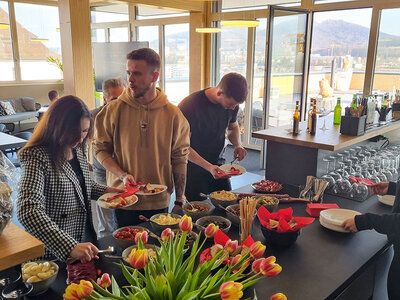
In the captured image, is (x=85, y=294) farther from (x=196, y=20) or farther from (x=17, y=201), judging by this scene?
(x=196, y=20)

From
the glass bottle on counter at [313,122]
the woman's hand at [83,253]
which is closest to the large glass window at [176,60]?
the glass bottle on counter at [313,122]

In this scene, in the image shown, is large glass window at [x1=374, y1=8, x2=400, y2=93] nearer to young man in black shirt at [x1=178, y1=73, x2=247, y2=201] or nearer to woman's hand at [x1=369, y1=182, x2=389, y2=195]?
young man in black shirt at [x1=178, y1=73, x2=247, y2=201]

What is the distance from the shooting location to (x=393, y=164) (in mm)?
2936

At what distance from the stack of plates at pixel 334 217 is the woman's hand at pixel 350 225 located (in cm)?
3

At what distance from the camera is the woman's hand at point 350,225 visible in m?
1.84

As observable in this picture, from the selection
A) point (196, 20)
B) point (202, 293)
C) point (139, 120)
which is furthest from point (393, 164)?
point (196, 20)

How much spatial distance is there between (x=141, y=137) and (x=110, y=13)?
784 cm

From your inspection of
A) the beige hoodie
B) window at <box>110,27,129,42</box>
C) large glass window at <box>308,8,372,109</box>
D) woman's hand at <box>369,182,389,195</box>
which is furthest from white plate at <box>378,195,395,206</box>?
window at <box>110,27,129,42</box>

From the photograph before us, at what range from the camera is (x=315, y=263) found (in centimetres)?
164

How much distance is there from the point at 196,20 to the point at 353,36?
309cm

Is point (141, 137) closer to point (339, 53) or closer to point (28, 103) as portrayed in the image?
point (339, 53)

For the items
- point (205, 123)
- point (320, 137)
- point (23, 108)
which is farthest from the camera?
point (23, 108)

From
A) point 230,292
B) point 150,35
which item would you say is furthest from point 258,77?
point 230,292

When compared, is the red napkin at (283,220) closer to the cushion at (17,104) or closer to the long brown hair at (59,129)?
the long brown hair at (59,129)
